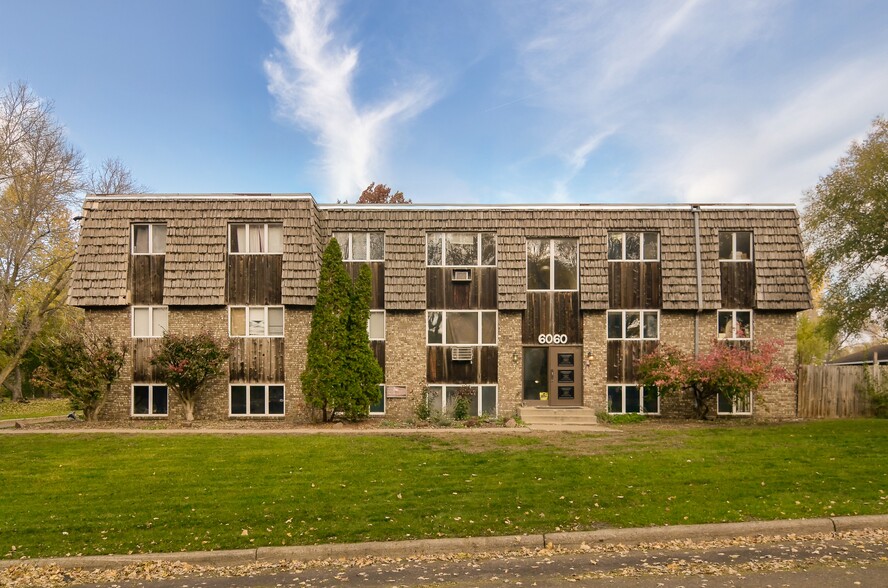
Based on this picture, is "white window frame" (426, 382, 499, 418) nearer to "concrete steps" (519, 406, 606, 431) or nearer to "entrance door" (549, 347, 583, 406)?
"concrete steps" (519, 406, 606, 431)

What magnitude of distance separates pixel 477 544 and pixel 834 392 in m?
17.2

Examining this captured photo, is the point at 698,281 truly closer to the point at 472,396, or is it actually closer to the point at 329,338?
the point at 472,396

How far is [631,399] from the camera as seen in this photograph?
64.5 ft

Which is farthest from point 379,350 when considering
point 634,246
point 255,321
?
point 634,246

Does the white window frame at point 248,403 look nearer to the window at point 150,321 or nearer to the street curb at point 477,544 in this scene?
the window at point 150,321

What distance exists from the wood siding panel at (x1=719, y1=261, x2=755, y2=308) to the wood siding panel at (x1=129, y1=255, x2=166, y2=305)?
1863 cm

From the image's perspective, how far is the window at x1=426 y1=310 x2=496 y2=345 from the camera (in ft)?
65.0

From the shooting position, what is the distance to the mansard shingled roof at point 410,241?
1914cm

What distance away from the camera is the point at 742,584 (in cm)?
644

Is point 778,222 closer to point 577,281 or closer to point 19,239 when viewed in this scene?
point 577,281

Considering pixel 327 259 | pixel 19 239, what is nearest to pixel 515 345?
pixel 327 259

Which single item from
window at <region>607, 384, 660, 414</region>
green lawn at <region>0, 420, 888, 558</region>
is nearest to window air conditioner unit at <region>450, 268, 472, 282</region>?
window at <region>607, 384, 660, 414</region>

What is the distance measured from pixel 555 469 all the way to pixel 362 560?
4945mm

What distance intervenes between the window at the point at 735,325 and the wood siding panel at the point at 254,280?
1467 centimetres
